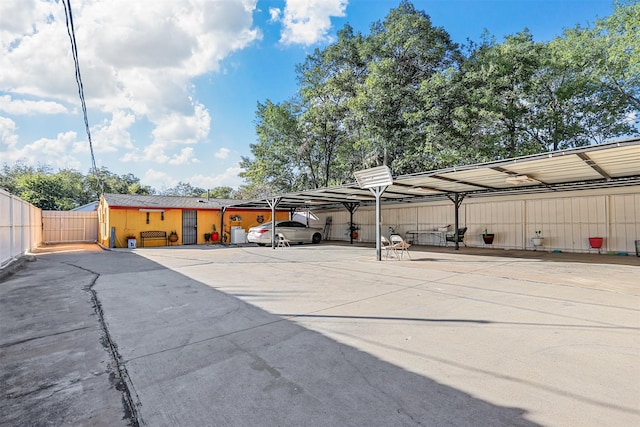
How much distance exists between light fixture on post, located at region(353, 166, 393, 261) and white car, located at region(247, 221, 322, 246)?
6.55 m

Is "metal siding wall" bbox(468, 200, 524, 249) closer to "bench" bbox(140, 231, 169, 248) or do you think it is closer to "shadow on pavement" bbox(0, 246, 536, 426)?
"shadow on pavement" bbox(0, 246, 536, 426)

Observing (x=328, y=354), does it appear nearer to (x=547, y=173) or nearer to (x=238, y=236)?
(x=547, y=173)

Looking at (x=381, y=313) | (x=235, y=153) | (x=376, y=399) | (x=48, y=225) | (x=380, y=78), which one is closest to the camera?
(x=376, y=399)

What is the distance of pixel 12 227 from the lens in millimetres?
8734

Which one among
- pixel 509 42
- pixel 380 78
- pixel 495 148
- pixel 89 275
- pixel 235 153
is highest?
pixel 509 42

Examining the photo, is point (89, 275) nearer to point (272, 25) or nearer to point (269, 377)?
point (269, 377)

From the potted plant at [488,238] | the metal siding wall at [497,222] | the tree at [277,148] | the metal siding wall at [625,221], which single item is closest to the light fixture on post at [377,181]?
the potted plant at [488,238]

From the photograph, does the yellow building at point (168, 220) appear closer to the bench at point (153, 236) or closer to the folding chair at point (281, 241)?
Result: the bench at point (153, 236)

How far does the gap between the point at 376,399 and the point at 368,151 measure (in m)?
17.9

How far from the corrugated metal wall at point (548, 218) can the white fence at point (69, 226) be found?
19.4 m

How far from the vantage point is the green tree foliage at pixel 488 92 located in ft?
46.7

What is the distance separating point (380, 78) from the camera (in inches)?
638

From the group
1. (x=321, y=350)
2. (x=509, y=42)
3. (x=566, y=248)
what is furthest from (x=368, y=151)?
(x=321, y=350)

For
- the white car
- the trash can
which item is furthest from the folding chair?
the trash can
